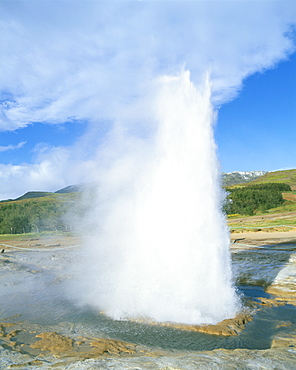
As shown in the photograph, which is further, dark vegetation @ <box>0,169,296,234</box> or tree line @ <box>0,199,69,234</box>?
tree line @ <box>0,199,69,234</box>

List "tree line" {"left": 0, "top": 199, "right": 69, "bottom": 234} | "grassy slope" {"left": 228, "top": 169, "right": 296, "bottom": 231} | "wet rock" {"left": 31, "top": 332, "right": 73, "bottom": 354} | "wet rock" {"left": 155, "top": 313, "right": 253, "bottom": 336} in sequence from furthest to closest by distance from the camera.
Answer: "tree line" {"left": 0, "top": 199, "right": 69, "bottom": 234}, "grassy slope" {"left": 228, "top": 169, "right": 296, "bottom": 231}, "wet rock" {"left": 155, "top": 313, "right": 253, "bottom": 336}, "wet rock" {"left": 31, "top": 332, "right": 73, "bottom": 354}

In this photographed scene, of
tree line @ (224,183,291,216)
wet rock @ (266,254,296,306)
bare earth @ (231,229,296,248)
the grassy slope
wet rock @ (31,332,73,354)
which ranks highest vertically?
tree line @ (224,183,291,216)

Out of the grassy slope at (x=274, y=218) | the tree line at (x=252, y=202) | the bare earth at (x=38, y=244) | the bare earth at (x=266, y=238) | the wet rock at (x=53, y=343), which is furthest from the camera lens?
Answer: the tree line at (x=252, y=202)

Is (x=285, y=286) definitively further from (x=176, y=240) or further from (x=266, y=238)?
(x=266, y=238)

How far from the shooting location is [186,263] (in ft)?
27.1

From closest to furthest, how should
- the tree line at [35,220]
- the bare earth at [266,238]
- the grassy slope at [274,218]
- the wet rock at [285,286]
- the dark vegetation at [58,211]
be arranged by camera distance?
the wet rock at [285,286] → the bare earth at [266,238] → the grassy slope at [274,218] → the dark vegetation at [58,211] → the tree line at [35,220]

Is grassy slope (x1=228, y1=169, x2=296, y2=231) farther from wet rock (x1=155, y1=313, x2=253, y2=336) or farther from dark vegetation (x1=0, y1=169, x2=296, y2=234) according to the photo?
wet rock (x1=155, y1=313, x2=253, y2=336)

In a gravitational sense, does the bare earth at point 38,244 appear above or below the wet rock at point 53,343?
above

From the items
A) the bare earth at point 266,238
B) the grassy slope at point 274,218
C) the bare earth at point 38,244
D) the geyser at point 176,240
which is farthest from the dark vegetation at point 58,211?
the geyser at point 176,240

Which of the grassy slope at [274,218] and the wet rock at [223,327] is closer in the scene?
the wet rock at [223,327]

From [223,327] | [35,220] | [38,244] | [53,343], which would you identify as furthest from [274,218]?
[53,343]

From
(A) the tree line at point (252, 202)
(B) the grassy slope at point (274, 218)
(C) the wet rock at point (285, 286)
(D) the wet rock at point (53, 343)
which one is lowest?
(C) the wet rock at point (285, 286)

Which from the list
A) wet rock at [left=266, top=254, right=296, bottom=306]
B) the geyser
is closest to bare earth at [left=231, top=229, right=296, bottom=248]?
wet rock at [left=266, top=254, right=296, bottom=306]

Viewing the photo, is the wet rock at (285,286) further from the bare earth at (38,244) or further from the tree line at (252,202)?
the tree line at (252,202)
